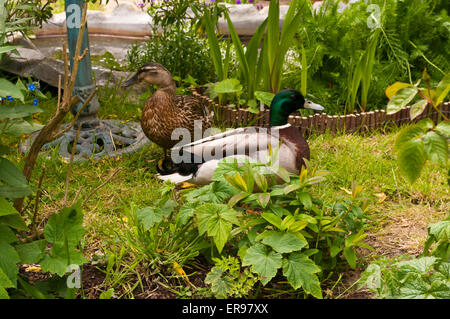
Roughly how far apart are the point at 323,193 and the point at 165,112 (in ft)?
3.78

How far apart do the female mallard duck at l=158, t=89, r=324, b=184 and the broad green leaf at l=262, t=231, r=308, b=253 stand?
81cm

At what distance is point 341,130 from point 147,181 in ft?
5.27

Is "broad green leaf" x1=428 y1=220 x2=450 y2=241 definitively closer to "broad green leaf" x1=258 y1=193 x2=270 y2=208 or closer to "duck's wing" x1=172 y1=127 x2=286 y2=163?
"broad green leaf" x1=258 y1=193 x2=270 y2=208

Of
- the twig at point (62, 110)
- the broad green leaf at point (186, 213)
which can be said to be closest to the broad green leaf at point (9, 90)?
the twig at point (62, 110)

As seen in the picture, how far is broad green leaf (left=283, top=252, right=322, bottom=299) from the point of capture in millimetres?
2075

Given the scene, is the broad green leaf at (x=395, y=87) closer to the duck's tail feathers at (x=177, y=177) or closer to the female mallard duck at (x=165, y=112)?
the duck's tail feathers at (x=177, y=177)

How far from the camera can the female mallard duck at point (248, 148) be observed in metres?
3.01

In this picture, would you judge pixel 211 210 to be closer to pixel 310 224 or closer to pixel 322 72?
pixel 310 224

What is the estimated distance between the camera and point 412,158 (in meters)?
1.62

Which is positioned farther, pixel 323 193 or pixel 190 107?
pixel 190 107

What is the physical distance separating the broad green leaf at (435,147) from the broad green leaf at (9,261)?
1442mm

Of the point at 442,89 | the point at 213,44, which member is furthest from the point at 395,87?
the point at 213,44

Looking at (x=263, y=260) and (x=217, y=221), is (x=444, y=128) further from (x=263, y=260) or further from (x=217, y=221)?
(x=217, y=221)

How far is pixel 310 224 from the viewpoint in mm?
2285
